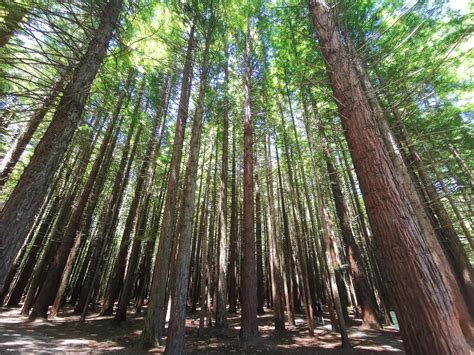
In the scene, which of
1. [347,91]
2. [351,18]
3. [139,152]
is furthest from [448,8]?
[139,152]

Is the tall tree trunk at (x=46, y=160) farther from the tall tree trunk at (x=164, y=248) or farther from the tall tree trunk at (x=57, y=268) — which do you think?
the tall tree trunk at (x=57, y=268)

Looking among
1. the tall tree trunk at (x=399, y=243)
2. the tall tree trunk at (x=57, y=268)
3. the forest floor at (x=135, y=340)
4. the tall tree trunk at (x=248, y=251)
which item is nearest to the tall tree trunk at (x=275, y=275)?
the forest floor at (x=135, y=340)

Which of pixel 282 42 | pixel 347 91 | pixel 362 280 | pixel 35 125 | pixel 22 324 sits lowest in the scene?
pixel 22 324

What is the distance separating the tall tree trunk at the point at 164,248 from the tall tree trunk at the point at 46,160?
3.85m

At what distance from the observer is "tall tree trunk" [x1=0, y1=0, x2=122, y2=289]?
2.94m

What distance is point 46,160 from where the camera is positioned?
10.8ft

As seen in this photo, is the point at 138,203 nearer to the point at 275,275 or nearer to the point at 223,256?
the point at 223,256

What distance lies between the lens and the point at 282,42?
7.87m

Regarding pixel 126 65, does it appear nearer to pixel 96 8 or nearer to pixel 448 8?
pixel 96 8

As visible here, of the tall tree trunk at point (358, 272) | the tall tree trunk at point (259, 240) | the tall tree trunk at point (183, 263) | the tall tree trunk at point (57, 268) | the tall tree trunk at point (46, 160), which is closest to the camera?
the tall tree trunk at point (46, 160)

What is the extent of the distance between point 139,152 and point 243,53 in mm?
7774

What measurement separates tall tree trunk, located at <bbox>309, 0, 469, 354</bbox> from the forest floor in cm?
594

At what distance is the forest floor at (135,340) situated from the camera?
641 cm

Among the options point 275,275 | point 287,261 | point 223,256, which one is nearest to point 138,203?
point 223,256
